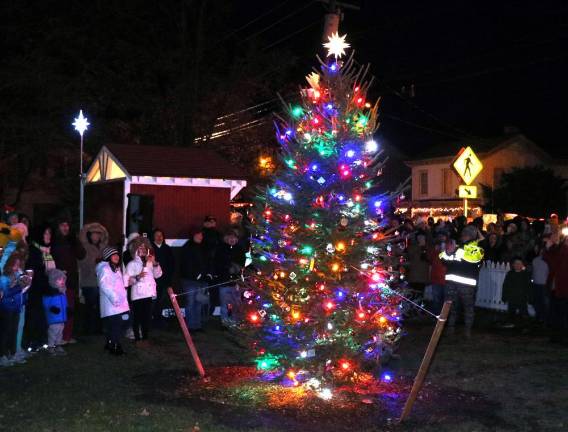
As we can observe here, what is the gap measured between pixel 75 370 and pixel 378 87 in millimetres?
17840

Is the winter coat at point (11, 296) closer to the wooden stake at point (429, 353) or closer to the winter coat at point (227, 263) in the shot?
the winter coat at point (227, 263)

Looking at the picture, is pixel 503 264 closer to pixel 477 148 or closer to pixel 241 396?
pixel 241 396

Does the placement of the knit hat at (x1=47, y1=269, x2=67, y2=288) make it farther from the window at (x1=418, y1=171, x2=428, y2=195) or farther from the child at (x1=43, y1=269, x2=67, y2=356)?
the window at (x1=418, y1=171, x2=428, y2=195)

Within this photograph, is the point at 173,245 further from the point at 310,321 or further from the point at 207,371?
the point at 310,321

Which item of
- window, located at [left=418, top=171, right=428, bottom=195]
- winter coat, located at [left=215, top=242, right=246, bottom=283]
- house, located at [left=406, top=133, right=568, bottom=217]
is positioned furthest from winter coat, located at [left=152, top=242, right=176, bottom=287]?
window, located at [left=418, top=171, right=428, bottom=195]

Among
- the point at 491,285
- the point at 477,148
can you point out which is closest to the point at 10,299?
the point at 491,285

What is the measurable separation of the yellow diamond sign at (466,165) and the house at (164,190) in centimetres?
548

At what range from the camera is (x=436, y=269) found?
1420cm

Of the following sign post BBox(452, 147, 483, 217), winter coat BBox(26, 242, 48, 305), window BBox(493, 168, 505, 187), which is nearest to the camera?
winter coat BBox(26, 242, 48, 305)

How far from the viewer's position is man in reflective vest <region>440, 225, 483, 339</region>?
12.8m

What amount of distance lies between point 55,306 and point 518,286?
8969mm

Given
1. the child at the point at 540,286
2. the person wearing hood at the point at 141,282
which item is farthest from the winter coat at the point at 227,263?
the child at the point at 540,286

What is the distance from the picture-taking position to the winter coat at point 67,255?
12.3 m

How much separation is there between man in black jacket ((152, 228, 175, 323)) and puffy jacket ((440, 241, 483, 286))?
5055 mm
